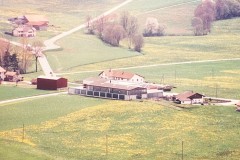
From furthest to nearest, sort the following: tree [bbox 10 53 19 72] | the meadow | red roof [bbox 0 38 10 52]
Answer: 1. red roof [bbox 0 38 10 52]
2. tree [bbox 10 53 19 72]
3. the meadow

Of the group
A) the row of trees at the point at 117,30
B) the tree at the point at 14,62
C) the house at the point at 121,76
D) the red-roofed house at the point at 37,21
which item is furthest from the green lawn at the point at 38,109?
the red-roofed house at the point at 37,21

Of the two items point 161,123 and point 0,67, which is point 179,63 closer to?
point 0,67

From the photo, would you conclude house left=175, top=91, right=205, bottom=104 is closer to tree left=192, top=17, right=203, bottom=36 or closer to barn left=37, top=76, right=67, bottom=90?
barn left=37, top=76, right=67, bottom=90

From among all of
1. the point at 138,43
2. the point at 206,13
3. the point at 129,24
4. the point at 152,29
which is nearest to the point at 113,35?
the point at 138,43

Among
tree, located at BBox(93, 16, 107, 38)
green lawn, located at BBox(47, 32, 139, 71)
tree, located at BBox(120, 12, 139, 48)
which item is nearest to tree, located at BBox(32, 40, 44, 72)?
green lawn, located at BBox(47, 32, 139, 71)

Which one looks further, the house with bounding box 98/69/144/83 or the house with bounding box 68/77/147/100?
the house with bounding box 98/69/144/83
